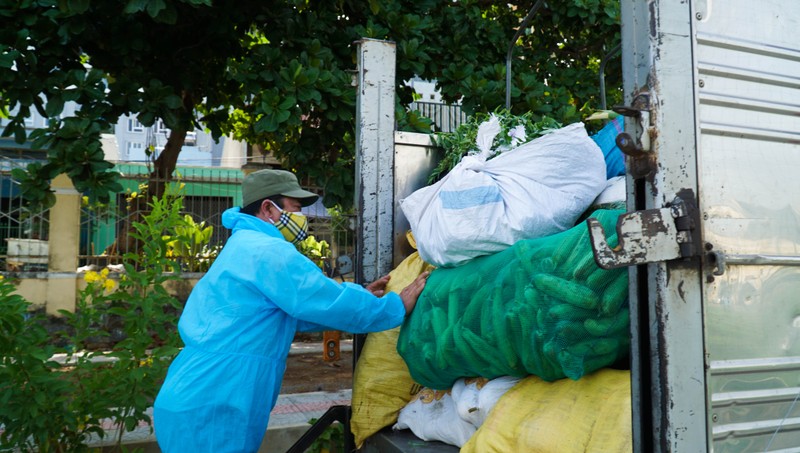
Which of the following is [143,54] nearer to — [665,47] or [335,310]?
[335,310]

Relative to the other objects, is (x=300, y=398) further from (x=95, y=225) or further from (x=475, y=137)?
(x=95, y=225)

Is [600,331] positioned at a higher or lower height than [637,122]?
lower

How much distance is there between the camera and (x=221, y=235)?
30.6 feet

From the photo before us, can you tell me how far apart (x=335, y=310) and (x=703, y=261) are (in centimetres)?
121

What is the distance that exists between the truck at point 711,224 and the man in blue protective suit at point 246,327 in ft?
3.44

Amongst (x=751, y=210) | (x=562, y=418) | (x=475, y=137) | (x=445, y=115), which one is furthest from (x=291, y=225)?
(x=445, y=115)

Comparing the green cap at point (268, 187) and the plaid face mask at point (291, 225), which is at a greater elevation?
the green cap at point (268, 187)

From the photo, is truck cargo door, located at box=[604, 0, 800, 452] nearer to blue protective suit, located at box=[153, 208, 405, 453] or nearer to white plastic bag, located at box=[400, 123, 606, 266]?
white plastic bag, located at box=[400, 123, 606, 266]

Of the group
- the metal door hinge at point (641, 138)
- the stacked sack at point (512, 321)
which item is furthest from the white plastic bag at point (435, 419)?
the metal door hinge at point (641, 138)

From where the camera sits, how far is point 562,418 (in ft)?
5.51

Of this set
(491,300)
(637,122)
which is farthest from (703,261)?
(491,300)

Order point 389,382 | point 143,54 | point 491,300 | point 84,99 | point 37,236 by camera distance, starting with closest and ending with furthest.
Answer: point 491,300 → point 389,382 → point 84,99 → point 143,54 → point 37,236

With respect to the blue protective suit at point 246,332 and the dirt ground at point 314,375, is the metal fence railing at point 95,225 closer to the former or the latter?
the dirt ground at point 314,375

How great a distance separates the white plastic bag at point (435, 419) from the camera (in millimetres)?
2119
